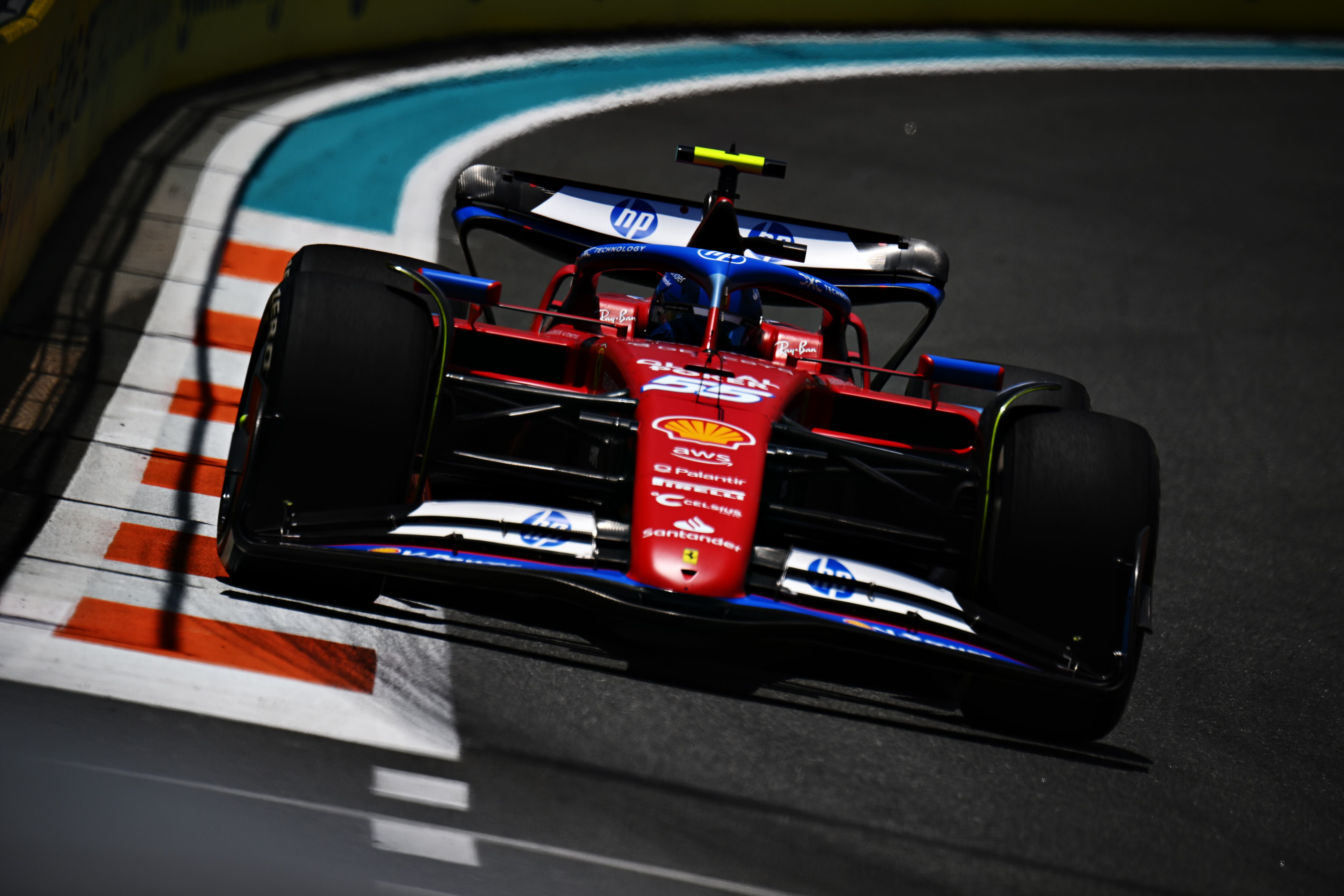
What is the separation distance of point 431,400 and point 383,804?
127 centimetres

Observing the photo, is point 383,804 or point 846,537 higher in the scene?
point 846,537

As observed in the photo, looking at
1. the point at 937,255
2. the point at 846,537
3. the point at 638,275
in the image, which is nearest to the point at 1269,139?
the point at 937,255

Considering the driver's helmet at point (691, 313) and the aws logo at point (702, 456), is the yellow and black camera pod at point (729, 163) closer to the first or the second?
the driver's helmet at point (691, 313)

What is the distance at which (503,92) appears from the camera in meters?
11.6

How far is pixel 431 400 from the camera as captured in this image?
440 centimetres

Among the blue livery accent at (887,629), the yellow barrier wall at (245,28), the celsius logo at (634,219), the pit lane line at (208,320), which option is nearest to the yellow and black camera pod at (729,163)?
the celsius logo at (634,219)

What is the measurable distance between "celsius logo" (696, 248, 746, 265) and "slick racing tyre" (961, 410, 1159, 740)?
5.30 ft

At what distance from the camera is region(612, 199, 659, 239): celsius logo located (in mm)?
6641

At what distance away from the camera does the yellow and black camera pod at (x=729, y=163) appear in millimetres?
6074

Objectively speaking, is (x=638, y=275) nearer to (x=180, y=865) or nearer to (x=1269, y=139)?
(x=180, y=865)

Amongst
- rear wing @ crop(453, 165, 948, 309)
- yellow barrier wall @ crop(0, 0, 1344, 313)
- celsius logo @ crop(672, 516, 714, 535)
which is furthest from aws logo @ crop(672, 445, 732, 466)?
yellow barrier wall @ crop(0, 0, 1344, 313)

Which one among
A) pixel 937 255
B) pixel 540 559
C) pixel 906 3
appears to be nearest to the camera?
pixel 540 559

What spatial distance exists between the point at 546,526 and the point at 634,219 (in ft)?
10.2

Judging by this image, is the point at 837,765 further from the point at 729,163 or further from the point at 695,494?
the point at 729,163
